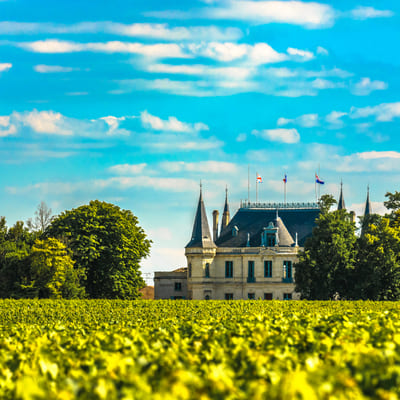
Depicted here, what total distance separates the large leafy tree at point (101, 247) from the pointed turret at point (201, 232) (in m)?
18.6

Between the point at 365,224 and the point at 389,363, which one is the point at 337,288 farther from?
the point at 389,363

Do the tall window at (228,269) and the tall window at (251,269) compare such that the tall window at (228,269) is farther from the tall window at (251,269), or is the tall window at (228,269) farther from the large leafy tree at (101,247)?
the large leafy tree at (101,247)

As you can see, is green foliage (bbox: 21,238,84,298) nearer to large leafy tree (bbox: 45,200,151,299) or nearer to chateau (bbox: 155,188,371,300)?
large leafy tree (bbox: 45,200,151,299)

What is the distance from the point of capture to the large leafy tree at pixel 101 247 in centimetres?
7169

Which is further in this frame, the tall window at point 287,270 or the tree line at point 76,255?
the tall window at point 287,270

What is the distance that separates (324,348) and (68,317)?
33.0m

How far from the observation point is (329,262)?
64312 mm

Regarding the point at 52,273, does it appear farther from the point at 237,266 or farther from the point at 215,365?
the point at 215,365

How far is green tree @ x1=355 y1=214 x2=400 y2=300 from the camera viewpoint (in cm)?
6191

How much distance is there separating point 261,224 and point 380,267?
36.3 metres

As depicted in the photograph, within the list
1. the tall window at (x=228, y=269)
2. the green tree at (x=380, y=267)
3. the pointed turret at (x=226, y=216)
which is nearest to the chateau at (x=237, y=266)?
the tall window at (x=228, y=269)

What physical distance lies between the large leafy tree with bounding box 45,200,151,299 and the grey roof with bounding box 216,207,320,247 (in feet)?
81.6

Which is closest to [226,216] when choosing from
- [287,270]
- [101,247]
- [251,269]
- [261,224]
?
[261,224]

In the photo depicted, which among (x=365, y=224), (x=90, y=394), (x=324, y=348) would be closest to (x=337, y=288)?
(x=365, y=224)
